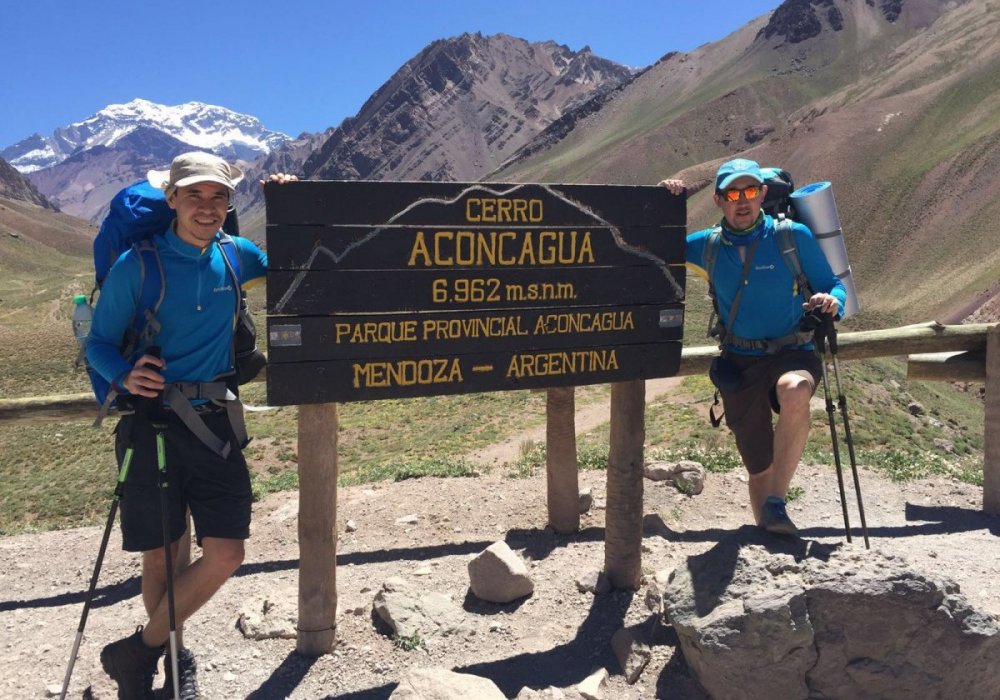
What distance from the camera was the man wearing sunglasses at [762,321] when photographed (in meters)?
4.65

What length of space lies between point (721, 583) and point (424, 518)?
11.4 feet

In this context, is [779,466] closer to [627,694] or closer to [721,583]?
[721,583]

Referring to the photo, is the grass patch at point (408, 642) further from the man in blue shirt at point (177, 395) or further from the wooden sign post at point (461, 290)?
the man in blue shirt at point (177, 395)

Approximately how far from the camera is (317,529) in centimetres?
476

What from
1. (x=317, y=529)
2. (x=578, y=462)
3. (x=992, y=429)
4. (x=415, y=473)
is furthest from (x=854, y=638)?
(x=415, y=473)

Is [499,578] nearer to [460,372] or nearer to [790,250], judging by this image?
[460,372]

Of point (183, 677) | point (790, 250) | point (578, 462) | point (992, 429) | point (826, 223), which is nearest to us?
point (183, 677)

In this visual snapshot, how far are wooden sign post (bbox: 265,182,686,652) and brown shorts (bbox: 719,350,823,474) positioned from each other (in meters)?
0.51

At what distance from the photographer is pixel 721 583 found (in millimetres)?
4168

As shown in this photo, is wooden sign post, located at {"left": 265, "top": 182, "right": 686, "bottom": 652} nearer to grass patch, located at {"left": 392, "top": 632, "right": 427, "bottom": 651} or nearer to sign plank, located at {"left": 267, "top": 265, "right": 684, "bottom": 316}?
sign plank, located at {"left": 267, "top": 265, "right": 684, "bottom": 316}

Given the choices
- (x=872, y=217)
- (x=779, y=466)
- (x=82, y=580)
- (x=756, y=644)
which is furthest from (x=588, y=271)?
(x=872, y=217)

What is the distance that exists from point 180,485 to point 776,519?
319 cm

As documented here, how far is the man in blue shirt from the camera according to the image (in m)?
3.70

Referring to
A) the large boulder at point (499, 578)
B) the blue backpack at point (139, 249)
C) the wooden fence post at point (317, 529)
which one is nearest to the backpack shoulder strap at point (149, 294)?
the blue backpack at point (139, 249)
